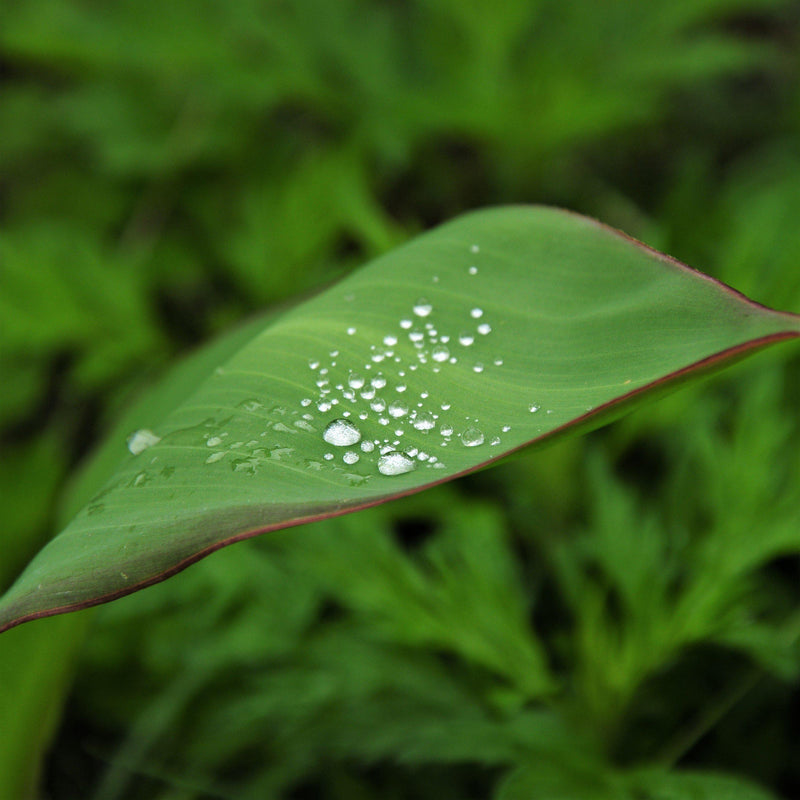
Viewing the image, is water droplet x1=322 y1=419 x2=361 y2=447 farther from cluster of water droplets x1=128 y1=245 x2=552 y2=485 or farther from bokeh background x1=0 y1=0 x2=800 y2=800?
bokeh background x1=0 y1=0 x2=800 y2=800

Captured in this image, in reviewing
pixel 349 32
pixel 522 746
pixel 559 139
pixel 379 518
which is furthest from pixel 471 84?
pixel 522 746

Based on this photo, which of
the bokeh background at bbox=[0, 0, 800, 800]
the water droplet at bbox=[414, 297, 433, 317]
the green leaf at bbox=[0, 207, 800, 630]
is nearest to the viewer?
the green leaf at bbox=[0, 207, 800, 630]

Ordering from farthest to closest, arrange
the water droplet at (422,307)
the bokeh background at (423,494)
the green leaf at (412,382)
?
the bokeh background at (423,494) → the water droplet at (422,307) → the green leaf at (412,382)

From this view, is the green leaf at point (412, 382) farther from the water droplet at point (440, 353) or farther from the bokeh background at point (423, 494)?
the bokeh background at point (423, 494)

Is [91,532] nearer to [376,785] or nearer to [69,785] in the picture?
[376,785]

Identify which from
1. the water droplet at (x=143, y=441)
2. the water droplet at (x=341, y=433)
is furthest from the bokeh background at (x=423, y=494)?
Result: the water droplet at (x=341, y=433)

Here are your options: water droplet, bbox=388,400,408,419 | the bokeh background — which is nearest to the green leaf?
water droplet, bbox=388,400,408,419

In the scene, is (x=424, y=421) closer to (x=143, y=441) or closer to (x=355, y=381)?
(x=355, y=381)
